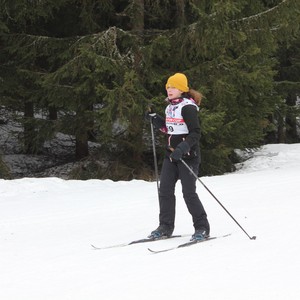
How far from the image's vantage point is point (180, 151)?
5559 mm

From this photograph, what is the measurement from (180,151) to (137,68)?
23.9 ft

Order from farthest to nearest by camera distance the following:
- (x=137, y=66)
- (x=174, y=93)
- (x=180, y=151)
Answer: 1. (x=137, y=66)
2. (x=174, y=93)
3. (x=180, y=151)

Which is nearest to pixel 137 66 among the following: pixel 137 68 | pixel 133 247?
pixel 137 68

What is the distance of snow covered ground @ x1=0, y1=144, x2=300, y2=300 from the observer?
13.8 ft

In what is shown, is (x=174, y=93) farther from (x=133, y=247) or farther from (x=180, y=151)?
(x=133, y=247)

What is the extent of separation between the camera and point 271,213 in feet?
24.1

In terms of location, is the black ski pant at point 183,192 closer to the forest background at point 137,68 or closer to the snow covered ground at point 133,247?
the snow covered ground at point 133,247

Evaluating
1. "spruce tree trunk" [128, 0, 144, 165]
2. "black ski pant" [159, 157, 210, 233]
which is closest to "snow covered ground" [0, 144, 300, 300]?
"black ski pant" [159, 157, 210, 233]

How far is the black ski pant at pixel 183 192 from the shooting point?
590 cm

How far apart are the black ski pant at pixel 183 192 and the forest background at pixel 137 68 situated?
5.62 m

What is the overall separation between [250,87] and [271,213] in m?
7.31

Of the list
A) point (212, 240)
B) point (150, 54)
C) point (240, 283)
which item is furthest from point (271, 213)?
point (150, 54)

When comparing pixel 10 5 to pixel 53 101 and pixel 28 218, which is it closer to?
pixel 53 101

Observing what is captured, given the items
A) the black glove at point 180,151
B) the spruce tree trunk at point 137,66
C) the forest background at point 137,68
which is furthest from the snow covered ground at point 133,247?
the forest background at point 137,68
